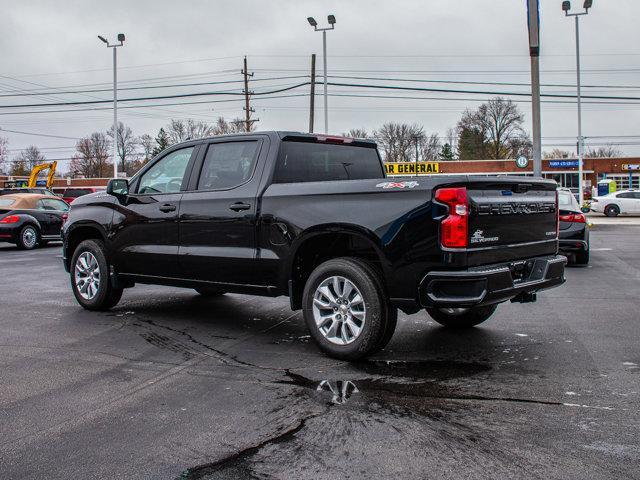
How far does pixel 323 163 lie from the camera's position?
632 cm

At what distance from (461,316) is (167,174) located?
11.3 ft

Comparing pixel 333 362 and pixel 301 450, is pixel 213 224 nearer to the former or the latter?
pixel 333 362

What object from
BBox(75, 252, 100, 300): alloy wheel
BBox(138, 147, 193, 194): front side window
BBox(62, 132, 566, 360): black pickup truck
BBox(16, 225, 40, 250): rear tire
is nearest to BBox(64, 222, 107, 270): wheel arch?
BBox(62, 132, 566, 360): black pickup truck

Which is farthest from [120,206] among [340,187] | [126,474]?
[126,474]

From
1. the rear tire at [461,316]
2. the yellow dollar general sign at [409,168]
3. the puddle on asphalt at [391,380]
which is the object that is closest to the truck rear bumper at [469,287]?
the puddle on asphalt at [391,380]

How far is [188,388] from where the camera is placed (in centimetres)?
450

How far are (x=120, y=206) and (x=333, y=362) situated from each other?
3422mm

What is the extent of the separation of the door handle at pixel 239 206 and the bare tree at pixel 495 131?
78184 mm

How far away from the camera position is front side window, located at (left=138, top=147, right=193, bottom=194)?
6.70 metres

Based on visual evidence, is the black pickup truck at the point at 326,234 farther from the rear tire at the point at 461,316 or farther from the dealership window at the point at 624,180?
the dealership window at the point at 624,180

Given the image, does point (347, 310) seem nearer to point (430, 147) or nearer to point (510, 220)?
point (510, 220)

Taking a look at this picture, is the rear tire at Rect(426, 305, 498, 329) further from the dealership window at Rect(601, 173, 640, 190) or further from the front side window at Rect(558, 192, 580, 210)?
the dealership window at Rect(601, 173, 640, 190)

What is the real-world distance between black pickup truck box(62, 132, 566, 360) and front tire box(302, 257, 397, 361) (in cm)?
1

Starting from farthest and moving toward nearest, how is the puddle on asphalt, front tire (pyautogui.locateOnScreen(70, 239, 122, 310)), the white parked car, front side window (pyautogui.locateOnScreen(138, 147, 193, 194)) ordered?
the white parked car < front tire (pyautogui.locateOnScreen(70, 239, 122, 310)) < front side window (pyautogui.locateOnScreen(138, 147, 193, 194)) < the puddle on asphalt
